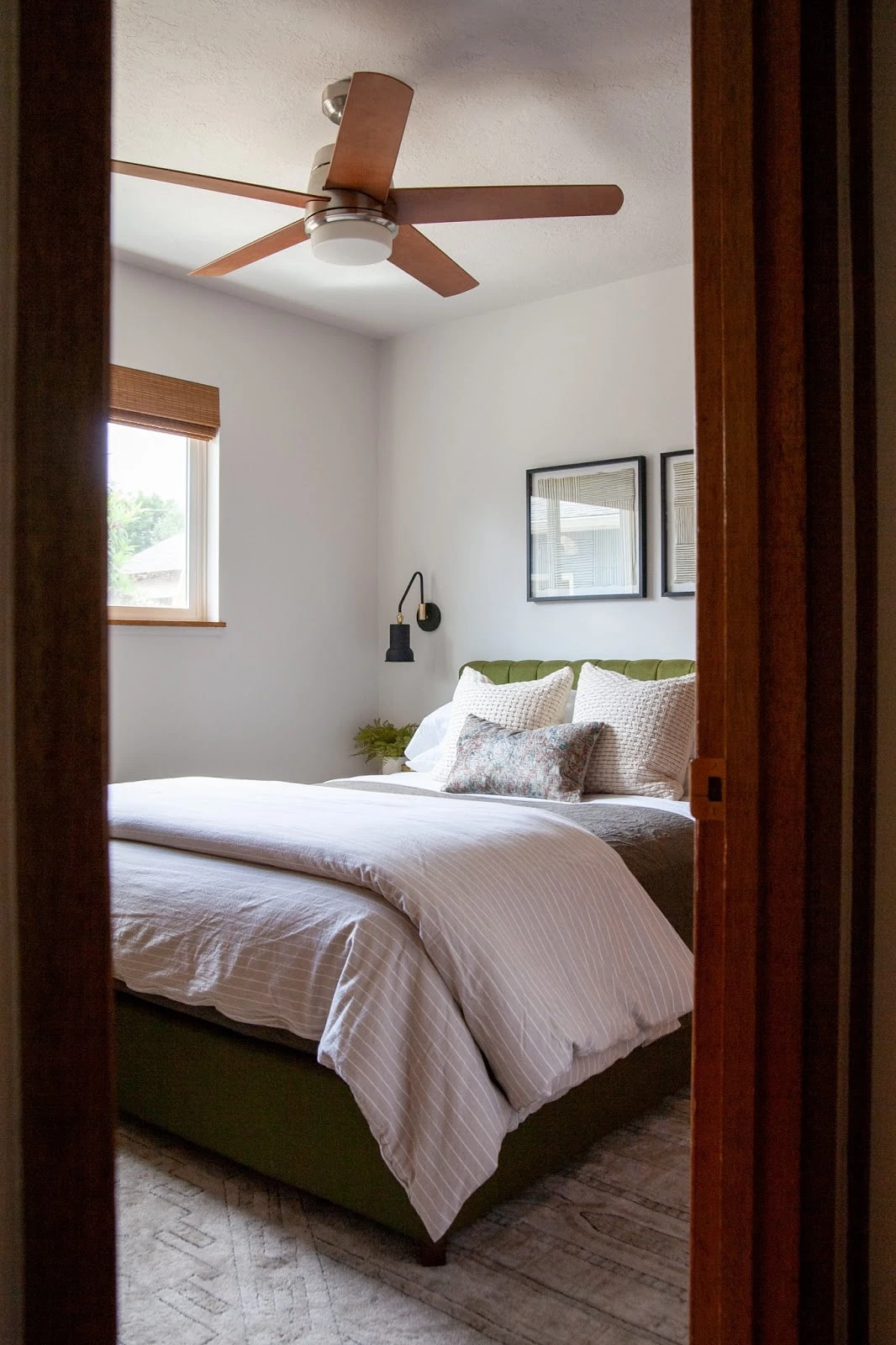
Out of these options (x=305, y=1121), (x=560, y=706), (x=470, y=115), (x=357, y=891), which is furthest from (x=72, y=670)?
(x=560, y=706)

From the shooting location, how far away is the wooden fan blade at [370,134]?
2297 millimetres

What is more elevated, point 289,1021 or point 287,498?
point 287,498

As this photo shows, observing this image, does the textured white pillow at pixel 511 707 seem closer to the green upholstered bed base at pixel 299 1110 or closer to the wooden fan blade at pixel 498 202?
the green upholstered bed base at pixel 299 1110

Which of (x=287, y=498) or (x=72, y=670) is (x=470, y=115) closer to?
(x=287, y=498)

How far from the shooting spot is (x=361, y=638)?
5289 millimetres

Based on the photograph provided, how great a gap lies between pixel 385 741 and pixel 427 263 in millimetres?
2376

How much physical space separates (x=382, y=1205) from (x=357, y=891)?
59cm

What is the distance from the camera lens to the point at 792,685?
1074 mm

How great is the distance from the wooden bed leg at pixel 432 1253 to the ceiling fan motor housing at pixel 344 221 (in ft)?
7.98

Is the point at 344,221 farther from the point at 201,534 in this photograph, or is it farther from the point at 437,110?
the point at 201,534

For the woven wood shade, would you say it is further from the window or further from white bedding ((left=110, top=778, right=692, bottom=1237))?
white bedding ((left=110, top=778, right=692, bottom=1237))

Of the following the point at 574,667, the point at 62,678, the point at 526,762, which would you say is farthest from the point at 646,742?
the point at 62,678

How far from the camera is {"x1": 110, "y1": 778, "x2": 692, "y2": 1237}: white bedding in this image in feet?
6.19

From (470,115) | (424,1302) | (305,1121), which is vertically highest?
(470,115)
